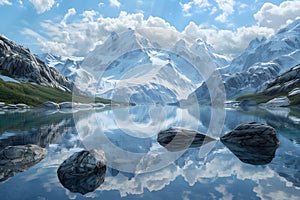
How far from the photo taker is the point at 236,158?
25.6m

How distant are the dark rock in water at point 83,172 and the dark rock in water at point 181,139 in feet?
43.9

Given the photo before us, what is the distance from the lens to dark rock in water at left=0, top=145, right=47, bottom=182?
67.0ft

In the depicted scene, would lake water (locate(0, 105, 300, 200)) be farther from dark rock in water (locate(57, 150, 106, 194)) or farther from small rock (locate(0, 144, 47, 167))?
small rock (locate(0, 144, 47, 167))

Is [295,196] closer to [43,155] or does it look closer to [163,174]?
[163,174]

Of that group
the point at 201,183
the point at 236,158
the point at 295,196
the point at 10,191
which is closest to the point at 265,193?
the point at 295,196

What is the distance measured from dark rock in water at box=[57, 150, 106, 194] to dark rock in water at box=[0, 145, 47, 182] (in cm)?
398

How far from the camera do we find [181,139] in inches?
1374

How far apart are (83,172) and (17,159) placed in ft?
27.0

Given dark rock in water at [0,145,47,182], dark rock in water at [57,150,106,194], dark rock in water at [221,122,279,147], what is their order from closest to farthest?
dark rock in water at [57,150,106,194] < dark rock in water at [0,145,47,182] < dark rock in water at [221,122,279,147]

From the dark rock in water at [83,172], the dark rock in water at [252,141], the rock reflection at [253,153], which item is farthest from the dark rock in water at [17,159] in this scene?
the dark rock in water at [252,141]

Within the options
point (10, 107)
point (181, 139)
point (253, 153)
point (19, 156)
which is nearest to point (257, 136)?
point (253, 153)

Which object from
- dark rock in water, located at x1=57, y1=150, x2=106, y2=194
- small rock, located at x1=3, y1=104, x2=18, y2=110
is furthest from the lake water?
small rock, located at x1=3, y1=104, x2=18, y2=110

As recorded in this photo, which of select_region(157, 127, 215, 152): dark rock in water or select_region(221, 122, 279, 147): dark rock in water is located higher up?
select_region(221, 122, 279, 147): dark rock in water

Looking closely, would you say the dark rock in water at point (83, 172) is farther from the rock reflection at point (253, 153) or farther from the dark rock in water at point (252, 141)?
the dark rock in water at point (252, 141)
